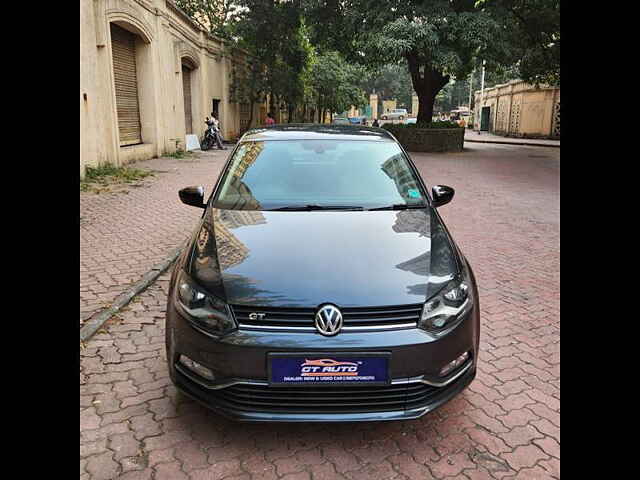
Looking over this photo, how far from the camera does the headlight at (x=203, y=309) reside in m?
2.44

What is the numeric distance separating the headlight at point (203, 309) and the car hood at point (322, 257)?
48 mm

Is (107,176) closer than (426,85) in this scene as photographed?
Yes

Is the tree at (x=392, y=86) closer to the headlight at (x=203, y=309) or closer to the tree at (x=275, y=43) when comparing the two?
the tree at (x=275, y=43)

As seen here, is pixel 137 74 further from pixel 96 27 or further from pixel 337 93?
pixel 337 93

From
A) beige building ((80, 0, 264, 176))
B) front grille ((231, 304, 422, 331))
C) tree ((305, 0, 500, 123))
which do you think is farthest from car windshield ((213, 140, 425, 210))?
tree ((305, 0, 500, 123))

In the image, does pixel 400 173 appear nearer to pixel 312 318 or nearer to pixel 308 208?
pixel 308 208

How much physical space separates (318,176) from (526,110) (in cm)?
3545

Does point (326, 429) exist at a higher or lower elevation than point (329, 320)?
lower

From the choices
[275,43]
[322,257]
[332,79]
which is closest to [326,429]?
[322,257]

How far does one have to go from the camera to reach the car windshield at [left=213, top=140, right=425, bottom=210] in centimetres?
361

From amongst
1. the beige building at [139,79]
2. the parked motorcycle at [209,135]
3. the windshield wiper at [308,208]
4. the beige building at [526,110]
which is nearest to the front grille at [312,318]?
the windshield wiper at [308,208]

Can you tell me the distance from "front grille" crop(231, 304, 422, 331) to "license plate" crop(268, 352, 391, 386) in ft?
0.45

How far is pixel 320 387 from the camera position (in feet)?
7.79

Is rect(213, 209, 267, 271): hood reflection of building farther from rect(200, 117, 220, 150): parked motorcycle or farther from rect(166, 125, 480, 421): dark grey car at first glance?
rect(200, 117, 220, 150): parked motorcycle
